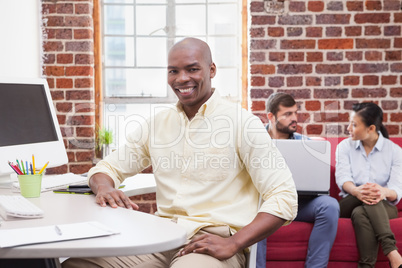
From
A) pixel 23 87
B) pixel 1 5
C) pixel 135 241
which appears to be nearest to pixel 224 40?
pixel 1 5

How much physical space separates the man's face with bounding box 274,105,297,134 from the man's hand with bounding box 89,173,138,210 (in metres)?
1.77

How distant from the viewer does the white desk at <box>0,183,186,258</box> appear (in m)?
0.98

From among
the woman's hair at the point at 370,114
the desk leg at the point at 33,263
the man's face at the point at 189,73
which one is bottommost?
the desk leg at the point at 33,263

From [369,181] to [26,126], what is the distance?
2067 mm

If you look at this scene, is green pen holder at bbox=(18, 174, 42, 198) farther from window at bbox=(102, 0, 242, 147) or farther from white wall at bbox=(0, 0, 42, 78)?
window at bbox=(102, 0, 242, 147)

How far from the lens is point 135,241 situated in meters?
1.03

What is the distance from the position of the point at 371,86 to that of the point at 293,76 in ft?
1.90

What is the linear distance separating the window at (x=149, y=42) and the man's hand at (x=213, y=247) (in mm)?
2373

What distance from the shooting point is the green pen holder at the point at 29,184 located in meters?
1.59

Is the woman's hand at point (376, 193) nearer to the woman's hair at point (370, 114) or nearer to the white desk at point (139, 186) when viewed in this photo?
the woman's hair at point (370, 114)

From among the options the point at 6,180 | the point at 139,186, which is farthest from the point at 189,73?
the point at 6,180

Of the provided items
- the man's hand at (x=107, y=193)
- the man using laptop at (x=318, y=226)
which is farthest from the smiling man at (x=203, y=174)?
the man using laptop at (x=318, y=226)

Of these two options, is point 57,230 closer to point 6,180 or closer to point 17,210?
point 17,210
